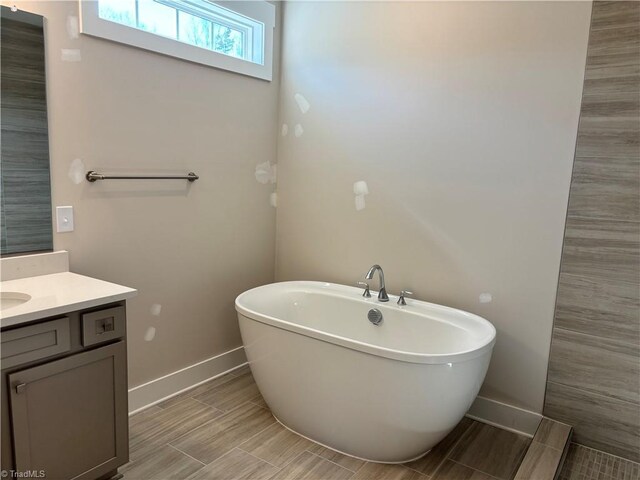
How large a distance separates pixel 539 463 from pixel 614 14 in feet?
7.00

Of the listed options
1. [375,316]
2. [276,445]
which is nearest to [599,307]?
[375,316]

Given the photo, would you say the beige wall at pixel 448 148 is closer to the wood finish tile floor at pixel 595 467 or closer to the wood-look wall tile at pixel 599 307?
the wood-look wall tile at pixel 599 307

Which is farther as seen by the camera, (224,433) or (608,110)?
(224,433)

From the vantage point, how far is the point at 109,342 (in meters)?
1.92

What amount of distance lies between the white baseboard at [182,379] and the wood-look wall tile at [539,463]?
1899mm

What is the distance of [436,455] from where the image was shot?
242 cm

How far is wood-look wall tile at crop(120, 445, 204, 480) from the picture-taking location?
7.13ft

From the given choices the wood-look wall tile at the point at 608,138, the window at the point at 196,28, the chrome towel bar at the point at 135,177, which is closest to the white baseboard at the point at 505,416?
the wood-look wall tile at the point at 608,138

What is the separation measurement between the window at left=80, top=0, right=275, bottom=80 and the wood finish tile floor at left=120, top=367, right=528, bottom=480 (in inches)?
79.6

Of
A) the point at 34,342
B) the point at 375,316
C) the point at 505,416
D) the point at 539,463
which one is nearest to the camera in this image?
the point at 34,342

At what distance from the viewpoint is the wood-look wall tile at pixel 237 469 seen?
2.19 metres

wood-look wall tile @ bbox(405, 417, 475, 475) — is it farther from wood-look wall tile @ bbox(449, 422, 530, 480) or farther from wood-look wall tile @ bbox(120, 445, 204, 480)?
wood-look wall tile @ bbox(120, 445, 204, 480)

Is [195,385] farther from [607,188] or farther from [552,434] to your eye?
[607,188]

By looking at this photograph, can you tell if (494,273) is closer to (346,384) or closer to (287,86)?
(346,384)
